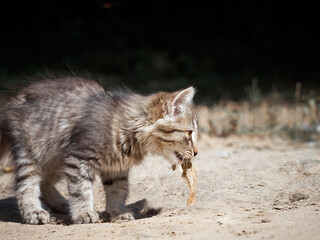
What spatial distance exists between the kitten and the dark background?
6.72 m

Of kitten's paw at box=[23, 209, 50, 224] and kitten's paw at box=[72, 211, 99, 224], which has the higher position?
kitten's paw at box=[72, 211, 99, 224]

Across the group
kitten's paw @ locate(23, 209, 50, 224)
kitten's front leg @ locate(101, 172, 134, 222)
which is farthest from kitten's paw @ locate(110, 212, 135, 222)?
kitten's paw @ locate(23, 209, 50, 224)

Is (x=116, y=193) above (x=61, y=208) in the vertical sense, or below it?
above

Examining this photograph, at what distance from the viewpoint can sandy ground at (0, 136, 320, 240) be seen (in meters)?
3.38

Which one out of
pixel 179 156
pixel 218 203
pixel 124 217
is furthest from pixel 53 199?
pixel 218 203

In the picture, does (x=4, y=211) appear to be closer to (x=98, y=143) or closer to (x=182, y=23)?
(x=98, y=143)

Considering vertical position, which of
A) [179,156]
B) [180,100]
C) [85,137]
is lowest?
[179,156]

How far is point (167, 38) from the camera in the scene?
12.8 m

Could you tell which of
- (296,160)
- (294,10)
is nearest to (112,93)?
(296,160)

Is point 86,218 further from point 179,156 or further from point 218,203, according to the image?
point 218,203

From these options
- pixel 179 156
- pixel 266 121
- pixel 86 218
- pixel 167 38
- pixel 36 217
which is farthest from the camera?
pixel 167 38

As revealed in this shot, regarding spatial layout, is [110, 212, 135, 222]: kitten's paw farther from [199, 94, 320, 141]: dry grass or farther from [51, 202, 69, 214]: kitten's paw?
[199, 94, 320, 141]: dry grass

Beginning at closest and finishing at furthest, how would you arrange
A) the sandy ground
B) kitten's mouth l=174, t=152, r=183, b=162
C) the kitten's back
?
the sandy ground < kitten's mouth l=174, t=152, r=183, b=162 < the kitten's back

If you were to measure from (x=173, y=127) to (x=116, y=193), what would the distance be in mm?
926
